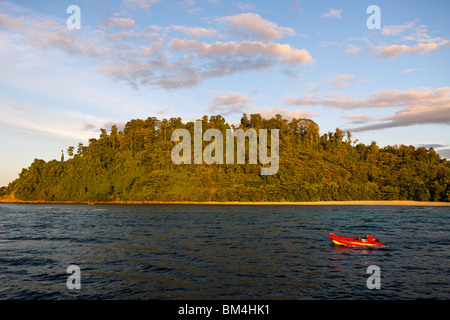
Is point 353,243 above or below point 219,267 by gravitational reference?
below

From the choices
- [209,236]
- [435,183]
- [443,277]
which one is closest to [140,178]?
[209,236]

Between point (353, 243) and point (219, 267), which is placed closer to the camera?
point (219, 267)

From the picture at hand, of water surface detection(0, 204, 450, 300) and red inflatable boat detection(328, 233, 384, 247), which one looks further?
red inflatable boat detection(328, 233, 384, 247)

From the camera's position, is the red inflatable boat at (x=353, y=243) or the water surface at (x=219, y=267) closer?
the water surface at (x=219, y=267)

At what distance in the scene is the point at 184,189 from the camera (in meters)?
188

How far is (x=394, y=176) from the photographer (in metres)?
198

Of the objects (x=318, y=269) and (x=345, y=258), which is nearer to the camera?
(x=318, y=269)
